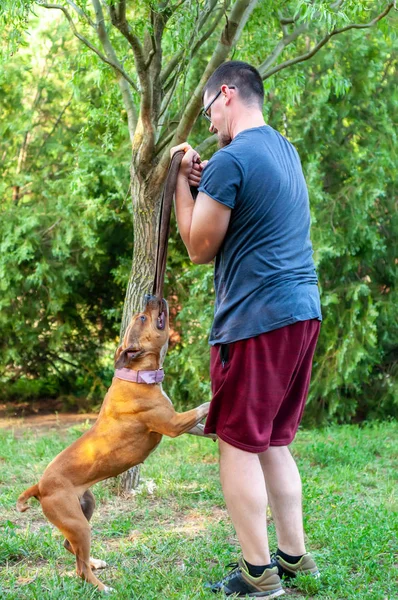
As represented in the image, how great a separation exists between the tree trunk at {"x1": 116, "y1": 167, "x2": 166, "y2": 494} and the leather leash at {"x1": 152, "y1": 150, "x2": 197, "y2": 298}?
5.91 feet

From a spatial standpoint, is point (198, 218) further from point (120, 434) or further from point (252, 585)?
point (252, 585)

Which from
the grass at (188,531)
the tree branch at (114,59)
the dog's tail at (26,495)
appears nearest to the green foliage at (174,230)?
the grass at (188,531)

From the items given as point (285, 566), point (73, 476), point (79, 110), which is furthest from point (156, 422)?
point (79, 110)

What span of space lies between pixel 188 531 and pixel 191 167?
245 cm

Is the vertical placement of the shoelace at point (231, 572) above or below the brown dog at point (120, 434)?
below

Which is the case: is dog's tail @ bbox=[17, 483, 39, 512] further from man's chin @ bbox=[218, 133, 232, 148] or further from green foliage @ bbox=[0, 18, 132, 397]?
green foliage @ bbox=[0, 18, 132, 397]

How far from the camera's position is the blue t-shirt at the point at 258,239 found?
3381 mm

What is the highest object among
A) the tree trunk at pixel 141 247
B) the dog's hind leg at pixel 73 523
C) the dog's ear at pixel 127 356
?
the tree trunk at pixel 141 247

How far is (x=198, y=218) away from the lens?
3.43 meters

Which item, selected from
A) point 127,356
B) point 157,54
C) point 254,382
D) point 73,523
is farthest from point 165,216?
point 157,54

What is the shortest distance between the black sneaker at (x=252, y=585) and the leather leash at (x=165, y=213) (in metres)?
1.40

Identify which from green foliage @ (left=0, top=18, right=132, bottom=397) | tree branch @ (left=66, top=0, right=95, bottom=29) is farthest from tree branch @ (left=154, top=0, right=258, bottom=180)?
green foliage @ (left=0, top=18, right=132, bottom=397)

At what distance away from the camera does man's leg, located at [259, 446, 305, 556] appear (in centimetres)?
379

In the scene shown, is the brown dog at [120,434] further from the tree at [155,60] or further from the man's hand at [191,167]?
the tree at [155,60]
